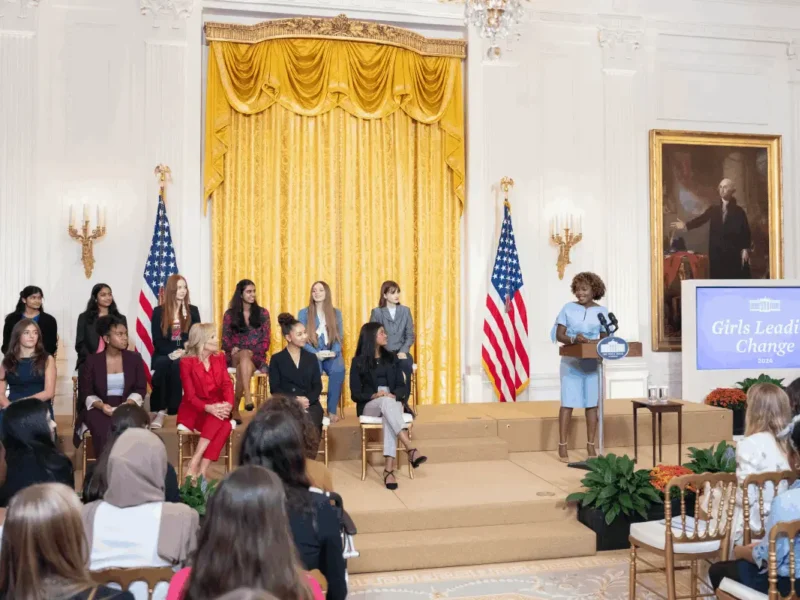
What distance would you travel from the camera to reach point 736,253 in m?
10.8

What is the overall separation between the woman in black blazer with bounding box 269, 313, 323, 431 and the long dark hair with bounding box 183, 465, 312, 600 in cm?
472

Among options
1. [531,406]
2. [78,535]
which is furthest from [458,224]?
[78,535]

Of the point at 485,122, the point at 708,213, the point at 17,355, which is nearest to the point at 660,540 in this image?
the point at 17,355

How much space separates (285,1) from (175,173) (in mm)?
2379

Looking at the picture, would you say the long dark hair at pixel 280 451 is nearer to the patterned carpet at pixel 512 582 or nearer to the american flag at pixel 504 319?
the patterned carpet at pixel 512 582

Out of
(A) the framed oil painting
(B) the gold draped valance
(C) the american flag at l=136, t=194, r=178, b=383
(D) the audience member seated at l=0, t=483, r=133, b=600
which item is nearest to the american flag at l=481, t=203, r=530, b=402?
(B) the gold draped valance

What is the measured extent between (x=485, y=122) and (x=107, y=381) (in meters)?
5.63

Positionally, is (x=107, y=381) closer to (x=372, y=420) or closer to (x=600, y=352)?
(x=372, y=420)

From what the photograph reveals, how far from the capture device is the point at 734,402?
9148mm

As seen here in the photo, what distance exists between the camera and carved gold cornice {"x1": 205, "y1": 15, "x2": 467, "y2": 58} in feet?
31.1

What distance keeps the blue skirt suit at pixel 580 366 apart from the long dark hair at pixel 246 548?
540 cm

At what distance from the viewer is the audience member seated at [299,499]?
295 centimetres

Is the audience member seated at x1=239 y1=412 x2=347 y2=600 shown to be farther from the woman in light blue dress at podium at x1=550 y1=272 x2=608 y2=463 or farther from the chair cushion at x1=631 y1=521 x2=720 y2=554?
the woman in light blue dress at podium at x1=550 y1=272 x2=608 y2=463

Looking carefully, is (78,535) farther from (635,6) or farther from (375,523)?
(635,6)
